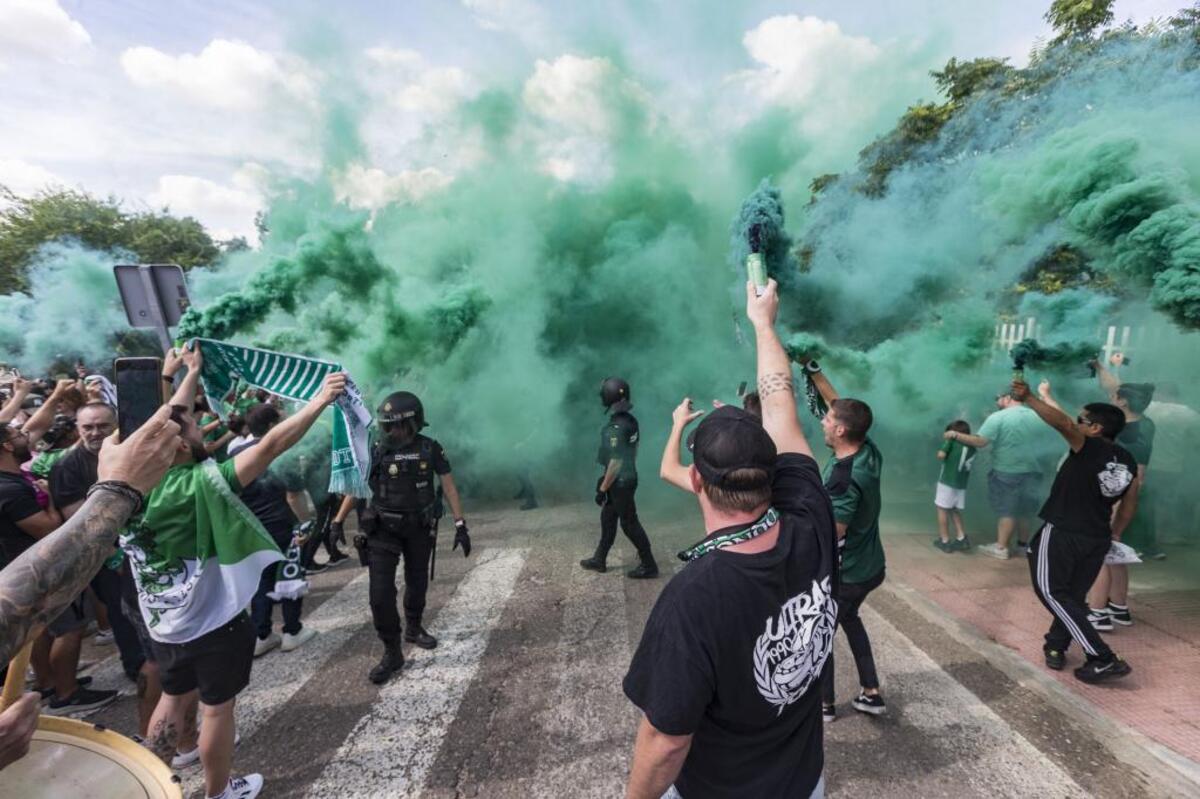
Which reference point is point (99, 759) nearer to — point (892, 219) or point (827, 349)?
point (827, 349)

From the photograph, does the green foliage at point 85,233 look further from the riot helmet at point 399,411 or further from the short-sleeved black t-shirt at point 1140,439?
the short-sleeved black t-shirt at point 1140,439

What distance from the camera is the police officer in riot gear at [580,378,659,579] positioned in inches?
218

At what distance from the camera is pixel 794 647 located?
1438 millimetres

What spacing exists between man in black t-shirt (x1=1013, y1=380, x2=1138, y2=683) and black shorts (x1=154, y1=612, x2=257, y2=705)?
4668 mm

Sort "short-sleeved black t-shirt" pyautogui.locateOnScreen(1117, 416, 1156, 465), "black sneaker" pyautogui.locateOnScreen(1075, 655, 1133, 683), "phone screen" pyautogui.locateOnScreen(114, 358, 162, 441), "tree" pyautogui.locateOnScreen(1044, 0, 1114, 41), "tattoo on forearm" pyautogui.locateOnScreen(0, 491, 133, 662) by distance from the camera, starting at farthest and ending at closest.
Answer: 1. "tree" pyautogui.locateOnScreen(1044, 0, 1114, 41)
2. "short-sleeved black t-shirt" pyautogui.locateOnScreen(1117, 416, 1156, 465)
3. "black sneaker" pyautogui.locateOnScreen(1075, 655, 1133, 683)
4. "phone screen" pyautogui.locateOnScreen(114, 358, 162, 441)
5. "tattoo on forearm" pyautogui.locateOnScreen(0, 491, 133, 662)

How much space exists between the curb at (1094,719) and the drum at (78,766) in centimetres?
417

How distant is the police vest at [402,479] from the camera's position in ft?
13.1

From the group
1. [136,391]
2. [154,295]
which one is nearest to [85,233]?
[154,295]

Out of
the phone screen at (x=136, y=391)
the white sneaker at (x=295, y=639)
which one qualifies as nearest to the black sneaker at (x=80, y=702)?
the white sneaker at (x=295, y=639)

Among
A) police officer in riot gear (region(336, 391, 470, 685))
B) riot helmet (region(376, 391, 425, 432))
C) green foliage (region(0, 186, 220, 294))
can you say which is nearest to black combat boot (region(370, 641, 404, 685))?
police officer in riot gear (region(336, 391, 470, 685))

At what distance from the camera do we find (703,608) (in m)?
1.33

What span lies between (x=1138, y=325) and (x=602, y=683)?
21.0ft

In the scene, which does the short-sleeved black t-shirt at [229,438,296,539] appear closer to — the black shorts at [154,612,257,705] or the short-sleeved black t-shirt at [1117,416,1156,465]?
the black shorts at [154,612,257,705]

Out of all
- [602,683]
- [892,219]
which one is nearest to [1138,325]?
[892,219]
